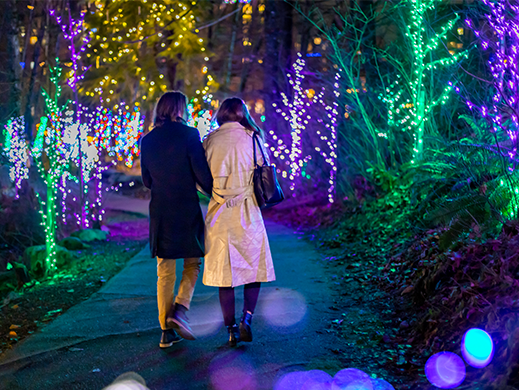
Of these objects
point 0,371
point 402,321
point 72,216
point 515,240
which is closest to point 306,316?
point 402,321

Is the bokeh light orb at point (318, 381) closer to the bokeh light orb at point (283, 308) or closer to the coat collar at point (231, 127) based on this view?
the bokeh light orb at point (283, 308)

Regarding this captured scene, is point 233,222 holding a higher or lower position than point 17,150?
lower

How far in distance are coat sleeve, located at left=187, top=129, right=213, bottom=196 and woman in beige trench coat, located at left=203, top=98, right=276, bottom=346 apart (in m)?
0.07

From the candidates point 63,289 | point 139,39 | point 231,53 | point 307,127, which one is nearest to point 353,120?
point 307,127

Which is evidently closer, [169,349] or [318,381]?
[318,381]

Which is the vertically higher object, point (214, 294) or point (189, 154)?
point (189, 154)

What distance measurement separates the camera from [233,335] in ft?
15.0

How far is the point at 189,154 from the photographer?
14.6 ft

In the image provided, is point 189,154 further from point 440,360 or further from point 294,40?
point 294,40

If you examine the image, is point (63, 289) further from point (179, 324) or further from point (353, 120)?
point (353, 120)

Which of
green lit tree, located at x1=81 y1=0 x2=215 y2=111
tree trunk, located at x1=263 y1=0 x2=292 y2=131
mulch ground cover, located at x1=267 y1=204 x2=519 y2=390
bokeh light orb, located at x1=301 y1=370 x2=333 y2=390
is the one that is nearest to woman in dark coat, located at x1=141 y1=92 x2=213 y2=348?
bokeh light orb, located at x1=301 y1=370 x2=333 y2=390

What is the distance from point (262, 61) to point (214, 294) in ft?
44.7

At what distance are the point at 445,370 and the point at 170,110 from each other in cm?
290

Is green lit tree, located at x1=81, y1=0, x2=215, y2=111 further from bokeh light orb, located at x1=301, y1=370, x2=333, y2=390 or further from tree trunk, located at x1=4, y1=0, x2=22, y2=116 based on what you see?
bokeh light orb, located at x1=301, y1=370, x2=333, y2=390
